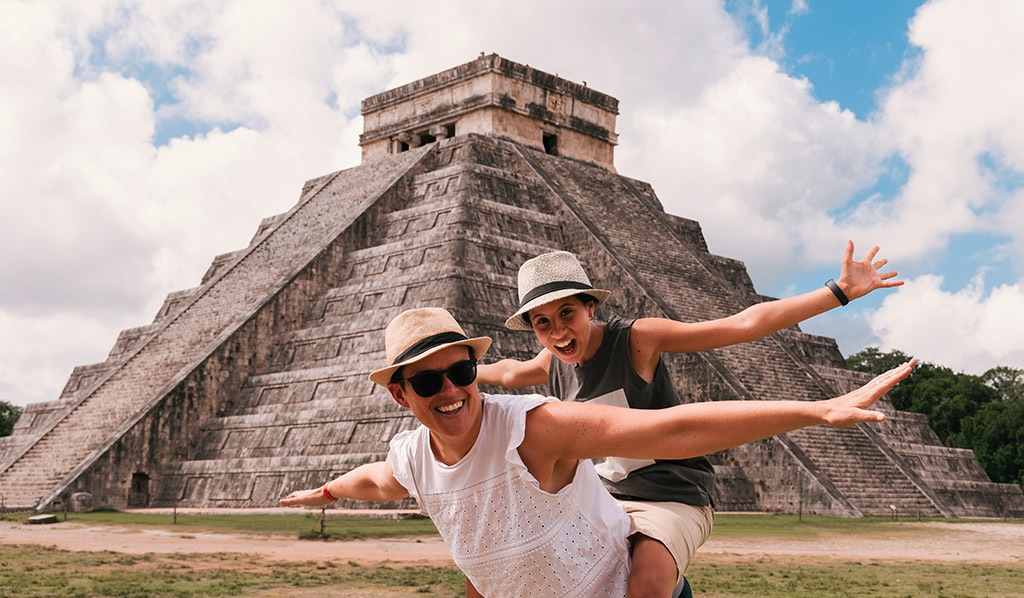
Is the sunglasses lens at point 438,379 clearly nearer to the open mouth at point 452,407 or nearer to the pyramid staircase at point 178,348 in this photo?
the open mouth at point 452,407

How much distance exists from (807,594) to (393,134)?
2453 cm

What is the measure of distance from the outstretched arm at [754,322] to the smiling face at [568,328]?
0.18 m

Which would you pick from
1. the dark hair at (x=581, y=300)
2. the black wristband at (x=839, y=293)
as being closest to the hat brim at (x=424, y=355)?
the dark hair at (x=581, y=300)

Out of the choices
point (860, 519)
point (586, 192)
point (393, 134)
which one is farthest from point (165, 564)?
point (393, 134)

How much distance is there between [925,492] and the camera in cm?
2088

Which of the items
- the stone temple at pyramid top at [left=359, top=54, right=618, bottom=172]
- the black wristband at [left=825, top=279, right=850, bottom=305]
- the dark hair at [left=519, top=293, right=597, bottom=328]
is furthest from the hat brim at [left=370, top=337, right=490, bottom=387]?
the stone temple at pyramid top at [left=359, top=54, right=618, bottom=172]

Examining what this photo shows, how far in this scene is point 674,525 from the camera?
3799mm

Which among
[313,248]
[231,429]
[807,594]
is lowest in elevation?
[807,594]

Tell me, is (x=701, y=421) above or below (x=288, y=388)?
below

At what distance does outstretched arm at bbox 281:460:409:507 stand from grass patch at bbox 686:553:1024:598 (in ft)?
16.0

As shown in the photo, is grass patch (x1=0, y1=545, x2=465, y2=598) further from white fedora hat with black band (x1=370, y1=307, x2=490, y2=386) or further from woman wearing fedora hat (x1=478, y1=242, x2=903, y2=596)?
white fedora hat with black band (x1=370, y1=307, x2=490, y2=386)

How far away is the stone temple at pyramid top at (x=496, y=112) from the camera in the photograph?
28703mm

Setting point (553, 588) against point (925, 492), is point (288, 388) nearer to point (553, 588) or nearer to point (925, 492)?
point (925, 492)

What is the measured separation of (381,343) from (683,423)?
1714cm
